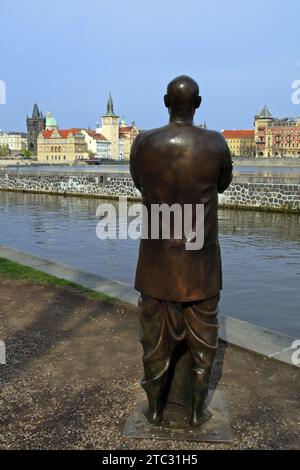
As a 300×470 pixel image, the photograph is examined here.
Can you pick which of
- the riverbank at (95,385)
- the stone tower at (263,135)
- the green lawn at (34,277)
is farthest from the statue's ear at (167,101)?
the stone tower at (263,135)

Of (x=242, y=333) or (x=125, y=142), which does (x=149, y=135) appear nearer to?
(x=242, y=333)

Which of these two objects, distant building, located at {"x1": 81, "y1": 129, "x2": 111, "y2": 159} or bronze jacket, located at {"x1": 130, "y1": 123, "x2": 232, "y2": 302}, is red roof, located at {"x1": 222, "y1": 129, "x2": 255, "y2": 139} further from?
bronze jacket, located at {"x1": 130, "y1": 123, "x2": 232, "y2": 302}

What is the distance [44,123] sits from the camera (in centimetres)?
16788

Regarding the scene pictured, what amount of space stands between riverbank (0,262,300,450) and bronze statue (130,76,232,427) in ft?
1.51

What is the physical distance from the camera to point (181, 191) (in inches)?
119

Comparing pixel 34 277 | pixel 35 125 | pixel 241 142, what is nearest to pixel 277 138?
pixel 241 142

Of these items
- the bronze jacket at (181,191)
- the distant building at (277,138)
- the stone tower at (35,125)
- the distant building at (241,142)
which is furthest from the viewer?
the stone tower at (35,125)

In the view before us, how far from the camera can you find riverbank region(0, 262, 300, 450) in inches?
130

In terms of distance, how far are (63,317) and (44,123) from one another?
170 m

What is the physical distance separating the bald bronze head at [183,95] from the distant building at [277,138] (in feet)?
414

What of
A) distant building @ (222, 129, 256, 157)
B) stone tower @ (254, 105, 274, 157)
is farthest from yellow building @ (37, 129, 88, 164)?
stone tower @ (254, 105, 274, 157)

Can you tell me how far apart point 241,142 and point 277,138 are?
64.3 ft

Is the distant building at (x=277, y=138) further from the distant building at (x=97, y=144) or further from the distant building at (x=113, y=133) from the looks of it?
the distant building at (x=97, y=144)

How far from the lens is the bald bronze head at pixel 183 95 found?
3.03 m
